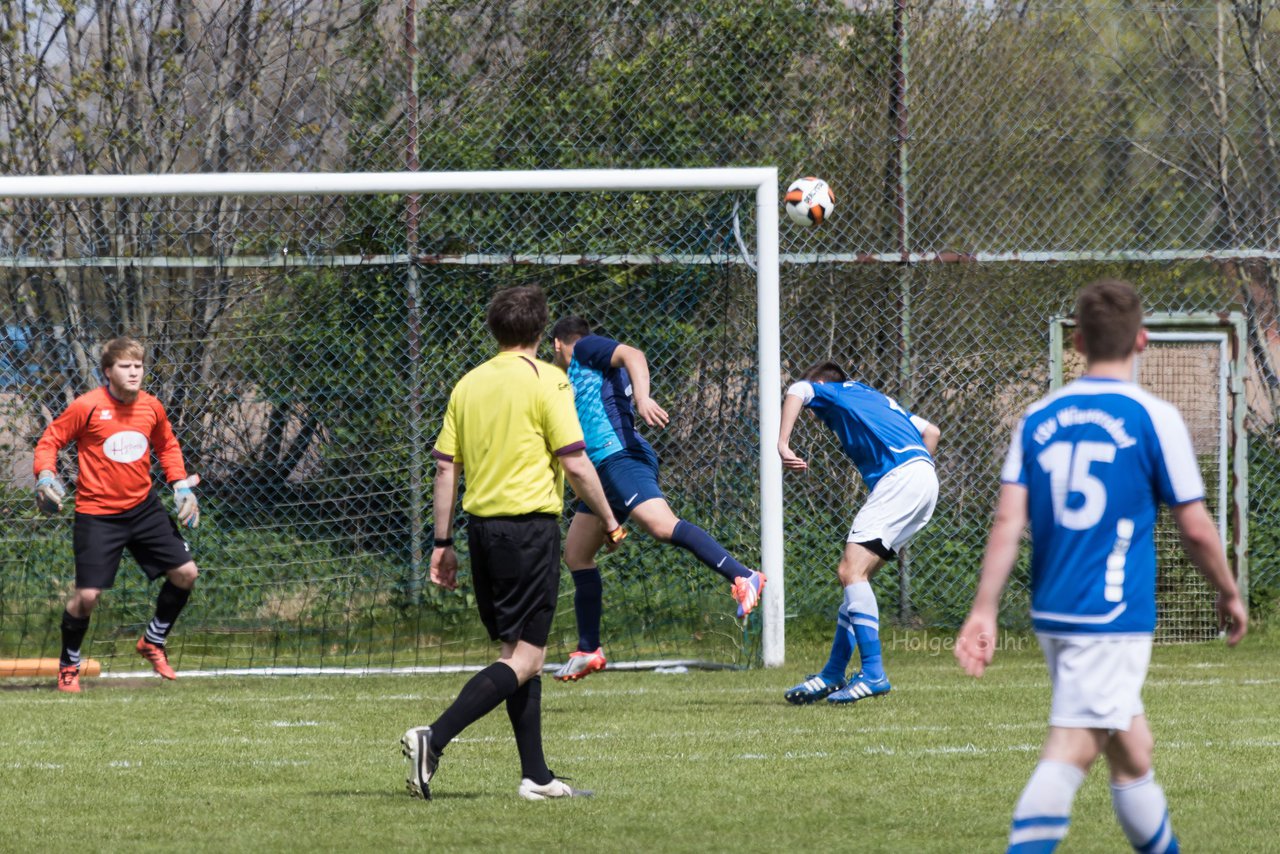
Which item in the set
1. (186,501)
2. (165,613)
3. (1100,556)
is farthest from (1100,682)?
(165,613)

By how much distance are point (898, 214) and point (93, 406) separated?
552cm

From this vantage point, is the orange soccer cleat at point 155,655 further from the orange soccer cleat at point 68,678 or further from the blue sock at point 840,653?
the blue sock at point 840,653

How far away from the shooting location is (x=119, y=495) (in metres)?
9.09

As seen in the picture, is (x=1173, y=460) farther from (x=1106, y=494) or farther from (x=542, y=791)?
(x=542, y=791)

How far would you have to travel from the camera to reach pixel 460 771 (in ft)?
20.3

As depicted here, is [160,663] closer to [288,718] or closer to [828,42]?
[288,718]

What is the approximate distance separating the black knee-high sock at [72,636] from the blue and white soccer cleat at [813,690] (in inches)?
163

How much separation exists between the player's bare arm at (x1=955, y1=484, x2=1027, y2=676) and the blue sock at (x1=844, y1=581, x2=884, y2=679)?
4.12 meters

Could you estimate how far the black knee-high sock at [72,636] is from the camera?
910 centimetres

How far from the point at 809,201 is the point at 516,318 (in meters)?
4.31

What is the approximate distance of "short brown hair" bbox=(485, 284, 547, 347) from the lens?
5.65 metres

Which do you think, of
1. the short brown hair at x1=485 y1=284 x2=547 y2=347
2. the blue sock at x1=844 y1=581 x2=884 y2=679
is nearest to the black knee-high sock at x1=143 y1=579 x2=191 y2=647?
the blue sock at x1=844 y1=581 x2=884 y2=679

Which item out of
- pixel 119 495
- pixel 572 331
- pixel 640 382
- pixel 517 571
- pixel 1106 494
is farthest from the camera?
pixel 119 495

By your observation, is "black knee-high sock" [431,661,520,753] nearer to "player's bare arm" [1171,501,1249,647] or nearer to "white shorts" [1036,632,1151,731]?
"white shorts" [1036,632,1151,731]
